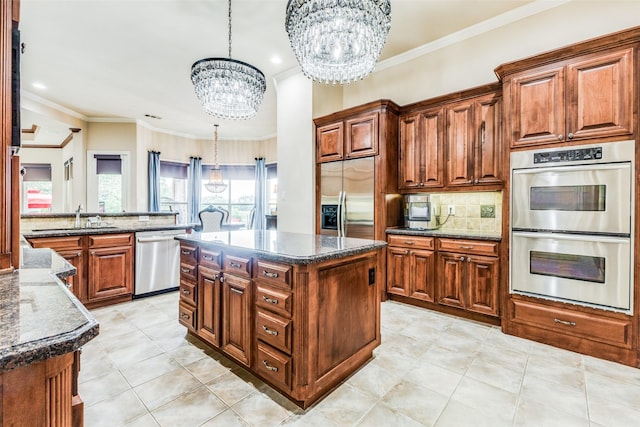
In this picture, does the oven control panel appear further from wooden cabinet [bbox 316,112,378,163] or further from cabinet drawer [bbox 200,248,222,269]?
cabinet drawer [bbox 200,248,222,269]

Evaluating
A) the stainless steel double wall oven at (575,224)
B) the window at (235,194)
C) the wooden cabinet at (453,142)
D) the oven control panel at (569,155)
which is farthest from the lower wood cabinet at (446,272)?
the window at (235,194)

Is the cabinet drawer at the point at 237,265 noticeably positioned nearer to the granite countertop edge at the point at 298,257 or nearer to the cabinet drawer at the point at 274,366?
the granite countertop edge at the point at 298,257

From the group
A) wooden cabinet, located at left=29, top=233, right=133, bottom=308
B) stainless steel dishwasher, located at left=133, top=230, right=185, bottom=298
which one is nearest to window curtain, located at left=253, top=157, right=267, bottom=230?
stainless steel dishwasher, located at left=133, top=230, right=185, bottom=298

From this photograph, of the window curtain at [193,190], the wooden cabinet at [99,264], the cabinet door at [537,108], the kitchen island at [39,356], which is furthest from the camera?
the window curtain at [193,190]

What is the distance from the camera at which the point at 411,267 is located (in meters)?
3.56

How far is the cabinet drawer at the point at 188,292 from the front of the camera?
2.62 meters

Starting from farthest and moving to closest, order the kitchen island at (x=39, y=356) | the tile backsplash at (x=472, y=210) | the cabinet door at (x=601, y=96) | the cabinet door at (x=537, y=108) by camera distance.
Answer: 1. the tile backsplash at (x=472, y=210)
2. the cabinet door at (x=537, y=108)
3. the cabinet door at (x=601, y=96)
4. the kitchen island at (x=39, y=356)

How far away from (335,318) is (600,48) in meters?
2.98

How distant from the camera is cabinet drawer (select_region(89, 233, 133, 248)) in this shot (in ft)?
11.5

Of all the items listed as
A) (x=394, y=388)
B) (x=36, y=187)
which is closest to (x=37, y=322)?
(x=394, y=388)

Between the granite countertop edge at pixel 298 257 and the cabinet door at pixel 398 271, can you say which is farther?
the cabinet door at pixel 398 271

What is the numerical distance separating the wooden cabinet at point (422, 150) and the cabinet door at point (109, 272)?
3652 millimetres

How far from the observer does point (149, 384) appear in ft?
6.73

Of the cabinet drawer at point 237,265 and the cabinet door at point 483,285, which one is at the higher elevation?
the cabinet drawer at point 237,265
